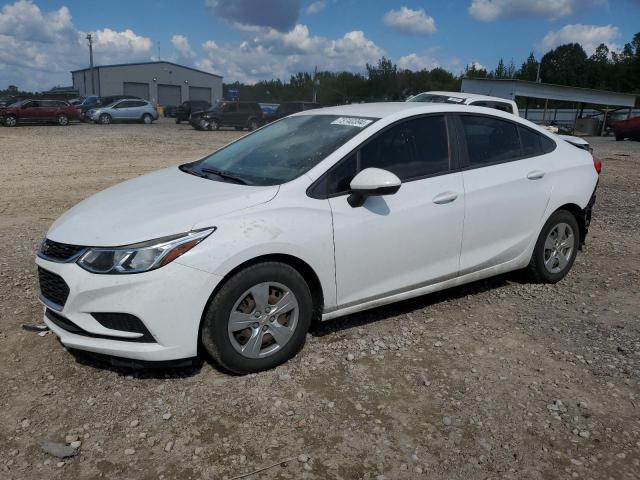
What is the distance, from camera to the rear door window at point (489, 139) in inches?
176

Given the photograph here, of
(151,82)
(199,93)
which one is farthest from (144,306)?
(199,93)

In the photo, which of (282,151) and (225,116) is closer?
(282,151)

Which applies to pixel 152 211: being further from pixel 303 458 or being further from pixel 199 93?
pixel 199 93

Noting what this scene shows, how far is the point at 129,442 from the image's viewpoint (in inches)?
114

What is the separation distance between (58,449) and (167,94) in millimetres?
67133

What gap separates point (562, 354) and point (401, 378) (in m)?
1.24

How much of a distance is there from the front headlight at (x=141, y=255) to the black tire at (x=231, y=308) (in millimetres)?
344

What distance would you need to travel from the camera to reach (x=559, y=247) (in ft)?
17.1

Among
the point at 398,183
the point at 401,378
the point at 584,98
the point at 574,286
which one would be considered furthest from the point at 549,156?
the point at 584,98

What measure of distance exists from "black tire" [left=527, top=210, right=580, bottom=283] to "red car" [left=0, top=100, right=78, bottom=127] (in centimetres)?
3023

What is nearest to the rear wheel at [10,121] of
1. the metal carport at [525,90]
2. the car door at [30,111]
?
the car door at [30,111]

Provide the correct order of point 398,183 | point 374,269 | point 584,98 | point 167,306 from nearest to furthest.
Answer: point 167,306, point 398,183, point 374,269, point 584,98

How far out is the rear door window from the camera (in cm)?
446

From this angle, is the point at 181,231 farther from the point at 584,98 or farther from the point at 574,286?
the point at 584,98
